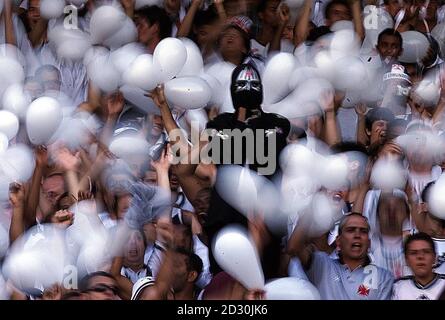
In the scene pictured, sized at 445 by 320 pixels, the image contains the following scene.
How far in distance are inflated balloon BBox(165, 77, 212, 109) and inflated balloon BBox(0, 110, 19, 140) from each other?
20.5 inches

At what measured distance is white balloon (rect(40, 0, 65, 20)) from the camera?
14.3ft

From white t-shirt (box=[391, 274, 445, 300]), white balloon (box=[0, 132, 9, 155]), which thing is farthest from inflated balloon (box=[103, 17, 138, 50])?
white t-shirt (box=[391, 274, 445, 300])

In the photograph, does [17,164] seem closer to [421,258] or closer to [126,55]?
[126,55]

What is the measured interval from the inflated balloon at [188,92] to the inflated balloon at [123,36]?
0.35 meters

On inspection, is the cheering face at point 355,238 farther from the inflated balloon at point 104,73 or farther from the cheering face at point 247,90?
the inflated balloon at point 104,73

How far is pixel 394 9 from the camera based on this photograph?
449 cm

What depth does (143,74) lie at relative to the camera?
3980mm

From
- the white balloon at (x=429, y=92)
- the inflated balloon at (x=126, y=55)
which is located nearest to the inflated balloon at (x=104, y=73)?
the inflated balloon at (x=126, y=55)

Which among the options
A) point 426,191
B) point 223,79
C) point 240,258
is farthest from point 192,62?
point 426,191

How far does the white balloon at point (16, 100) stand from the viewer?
13.3ft

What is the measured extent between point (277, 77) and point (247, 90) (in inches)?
7.2
